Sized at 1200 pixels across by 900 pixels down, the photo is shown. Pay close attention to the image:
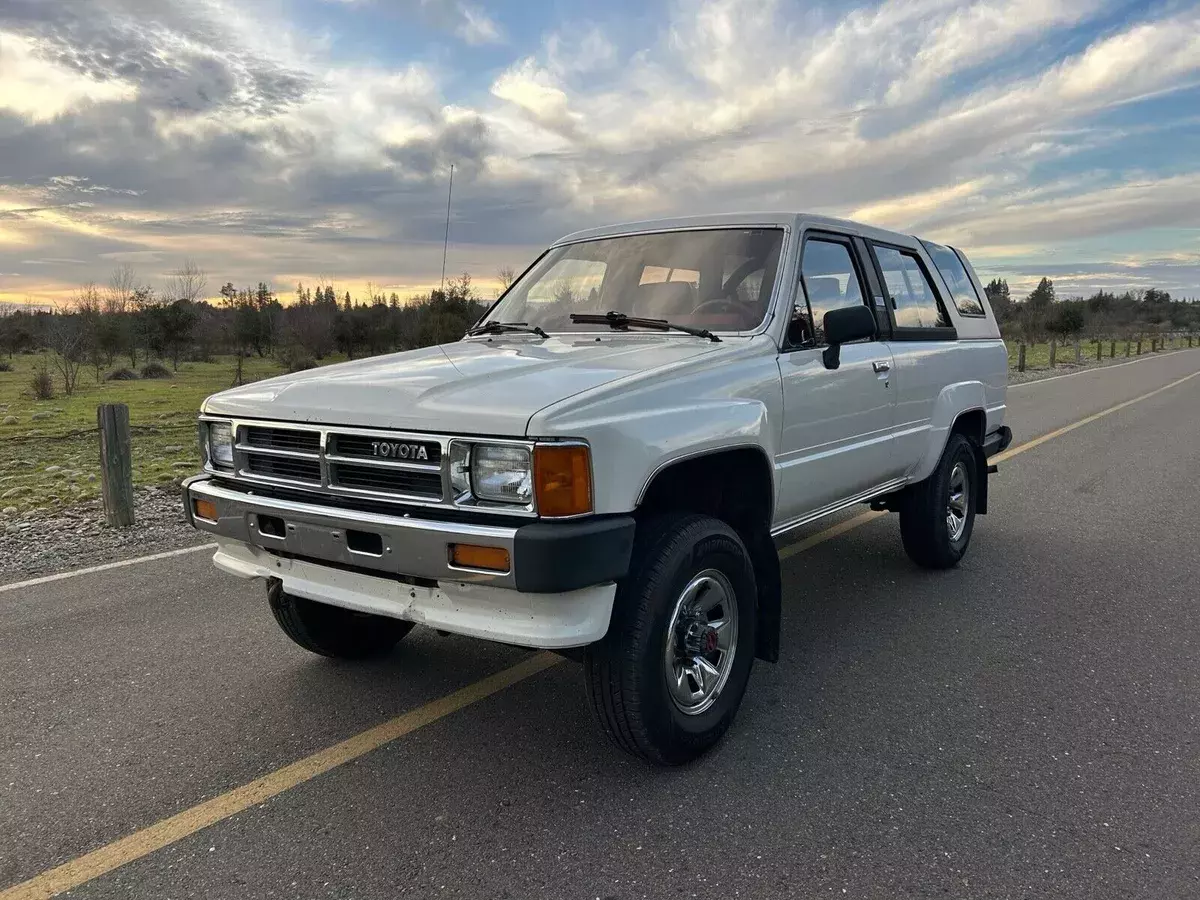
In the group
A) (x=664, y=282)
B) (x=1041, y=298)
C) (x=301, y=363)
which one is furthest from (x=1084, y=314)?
(x=664, y=282)

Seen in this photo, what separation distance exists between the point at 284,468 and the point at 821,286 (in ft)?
8.66

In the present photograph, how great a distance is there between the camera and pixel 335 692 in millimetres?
3822

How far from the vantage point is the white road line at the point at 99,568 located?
212 inches

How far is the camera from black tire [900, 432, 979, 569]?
5.41 metres

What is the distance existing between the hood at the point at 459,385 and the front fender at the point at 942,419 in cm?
217

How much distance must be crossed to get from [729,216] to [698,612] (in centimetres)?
210

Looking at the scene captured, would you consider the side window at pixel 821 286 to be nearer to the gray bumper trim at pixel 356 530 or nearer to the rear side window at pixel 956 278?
the rear side window at pixel 956 278

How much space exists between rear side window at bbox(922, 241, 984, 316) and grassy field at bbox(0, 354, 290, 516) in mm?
7556

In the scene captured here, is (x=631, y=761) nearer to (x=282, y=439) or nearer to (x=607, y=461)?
(x=607, y=461)

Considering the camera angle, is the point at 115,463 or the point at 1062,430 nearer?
the point at 115,463

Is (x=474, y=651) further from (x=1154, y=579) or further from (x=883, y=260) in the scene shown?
(x=1154, y=579)

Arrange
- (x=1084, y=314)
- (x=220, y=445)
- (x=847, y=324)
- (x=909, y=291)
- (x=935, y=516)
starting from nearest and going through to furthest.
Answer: (x=220, y=445) → (x=847, y=324) → (x=909, y=291) → (x=935, y=516) → (x=1084, y=314)

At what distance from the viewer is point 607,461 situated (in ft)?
9.14

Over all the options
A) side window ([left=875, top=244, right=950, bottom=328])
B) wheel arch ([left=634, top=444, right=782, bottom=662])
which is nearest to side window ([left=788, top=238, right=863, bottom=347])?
side window ([left=875, top=244, right=950, bottom=328])
